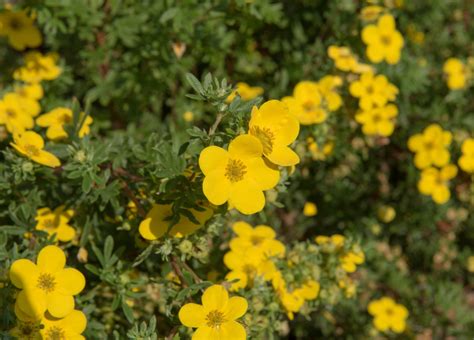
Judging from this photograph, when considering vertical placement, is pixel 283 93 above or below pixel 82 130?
below

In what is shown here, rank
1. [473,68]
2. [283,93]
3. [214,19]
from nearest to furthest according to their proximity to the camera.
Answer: [214,19], [283,93], [473,68]

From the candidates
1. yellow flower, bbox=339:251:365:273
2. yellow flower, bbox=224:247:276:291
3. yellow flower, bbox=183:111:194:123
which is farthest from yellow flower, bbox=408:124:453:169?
yellow flower, bbox=224:247:276:291

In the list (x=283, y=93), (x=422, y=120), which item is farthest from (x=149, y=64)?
(x=422, y=120)

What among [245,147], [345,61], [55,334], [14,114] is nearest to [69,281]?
[55,334]

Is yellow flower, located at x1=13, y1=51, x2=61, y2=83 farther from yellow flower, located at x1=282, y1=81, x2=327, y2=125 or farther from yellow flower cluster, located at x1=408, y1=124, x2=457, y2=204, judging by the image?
yellow flower cluster, located at x1=408, y1=124, x2=457, y2=204


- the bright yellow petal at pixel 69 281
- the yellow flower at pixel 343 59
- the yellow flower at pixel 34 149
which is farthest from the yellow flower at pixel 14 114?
the yellow flower at pixel 343 59

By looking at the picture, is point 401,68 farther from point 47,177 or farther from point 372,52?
point 47,177

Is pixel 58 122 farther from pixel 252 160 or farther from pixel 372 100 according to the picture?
pixel 372 100
